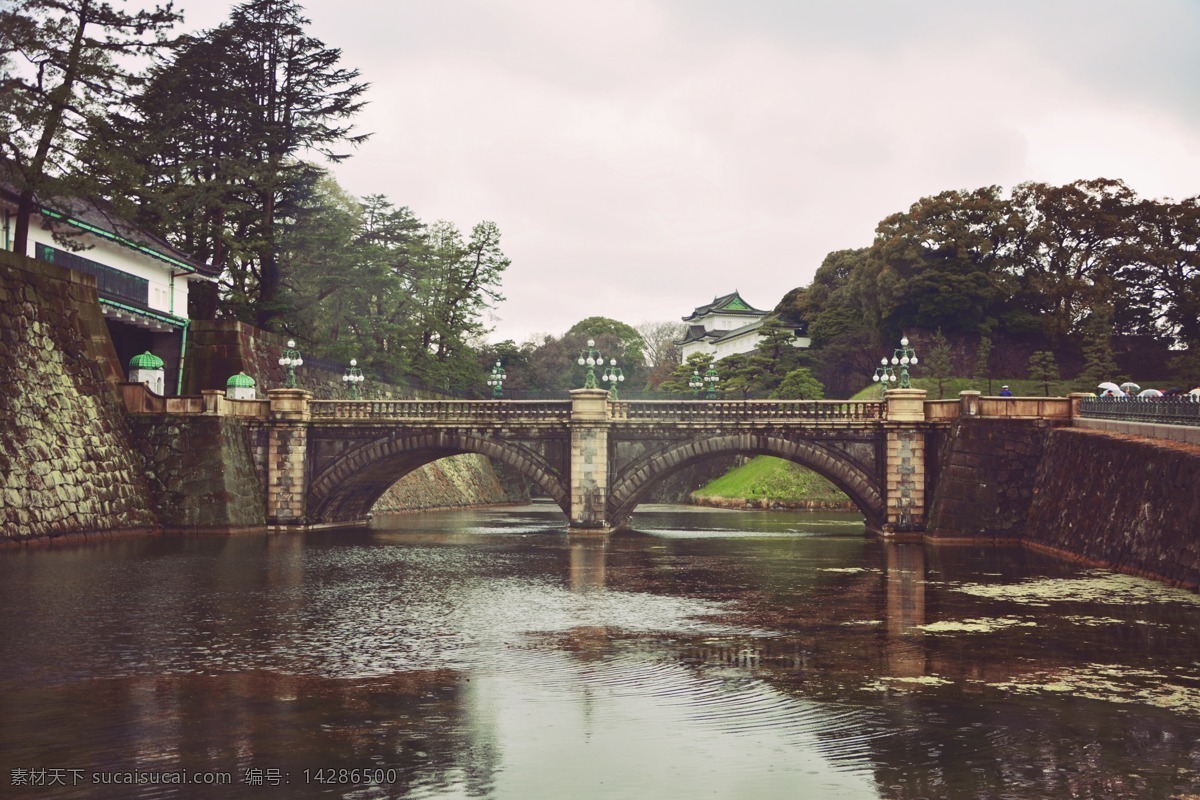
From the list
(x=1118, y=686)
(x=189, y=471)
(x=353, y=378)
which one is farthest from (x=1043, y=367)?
(x=1118, y=686)

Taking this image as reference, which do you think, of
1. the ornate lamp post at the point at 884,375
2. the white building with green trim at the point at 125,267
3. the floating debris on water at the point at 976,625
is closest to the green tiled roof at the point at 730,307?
the ornate lamp post at the point at 884,375

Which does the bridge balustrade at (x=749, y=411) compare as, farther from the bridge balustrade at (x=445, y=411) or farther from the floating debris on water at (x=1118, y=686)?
the floating debris on water at (x=1118, y=686)

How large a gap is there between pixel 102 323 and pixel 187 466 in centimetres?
700

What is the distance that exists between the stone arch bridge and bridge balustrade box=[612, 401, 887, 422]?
0.06 meters

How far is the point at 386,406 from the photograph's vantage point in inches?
2127

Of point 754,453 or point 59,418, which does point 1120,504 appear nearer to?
point 754,453

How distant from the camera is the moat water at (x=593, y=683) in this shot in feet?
43.7

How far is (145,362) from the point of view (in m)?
53.2

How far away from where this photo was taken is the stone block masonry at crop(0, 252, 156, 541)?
3900 centimetres

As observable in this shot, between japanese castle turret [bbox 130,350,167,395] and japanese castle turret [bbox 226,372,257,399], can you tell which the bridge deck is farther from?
japanese castle turret [bbox 130,350,167,395]

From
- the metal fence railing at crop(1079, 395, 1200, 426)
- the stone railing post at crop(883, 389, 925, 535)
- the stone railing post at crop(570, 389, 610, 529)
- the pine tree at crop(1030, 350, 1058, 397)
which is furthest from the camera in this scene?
the pine tree at crop(1030, 350, 1058, 397)

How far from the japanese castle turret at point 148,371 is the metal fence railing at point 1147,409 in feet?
131

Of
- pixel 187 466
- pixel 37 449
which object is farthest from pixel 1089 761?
pixel 187 466

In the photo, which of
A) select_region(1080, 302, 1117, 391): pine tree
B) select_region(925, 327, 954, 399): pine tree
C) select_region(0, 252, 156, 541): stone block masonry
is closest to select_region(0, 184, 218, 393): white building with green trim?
select_region(0, 252, 156, 541): stone block masonry
